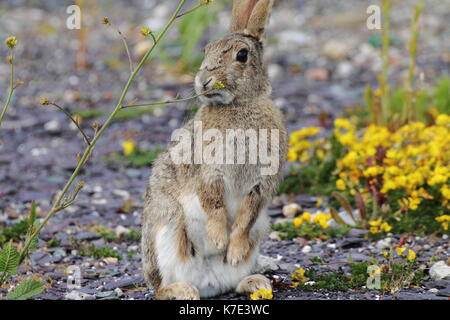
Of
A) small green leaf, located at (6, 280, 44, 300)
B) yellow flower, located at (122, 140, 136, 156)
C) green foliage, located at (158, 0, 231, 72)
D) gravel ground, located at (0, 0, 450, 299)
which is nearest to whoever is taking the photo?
small green leaf, located at (6, 280, 44, 300)

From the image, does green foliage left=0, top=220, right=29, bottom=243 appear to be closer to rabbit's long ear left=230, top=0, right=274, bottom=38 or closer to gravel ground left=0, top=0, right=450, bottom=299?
gravel ground left=0, top=0, right=450, bottom=299

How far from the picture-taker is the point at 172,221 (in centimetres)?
483

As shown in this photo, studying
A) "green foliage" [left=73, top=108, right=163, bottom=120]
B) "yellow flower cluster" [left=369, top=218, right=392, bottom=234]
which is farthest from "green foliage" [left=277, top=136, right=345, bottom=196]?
"green foliage" [left=73, top=108, right=163, bottom=120]

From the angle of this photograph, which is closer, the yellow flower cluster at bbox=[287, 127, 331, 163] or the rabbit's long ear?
the rabbit's long ear

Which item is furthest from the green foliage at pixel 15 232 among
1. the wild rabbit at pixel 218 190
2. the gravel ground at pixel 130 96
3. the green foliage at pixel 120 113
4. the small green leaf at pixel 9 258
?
the green foliage at pixel 120 113

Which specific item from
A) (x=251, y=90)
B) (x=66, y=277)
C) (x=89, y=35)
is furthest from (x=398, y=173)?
(x=89, y=35)

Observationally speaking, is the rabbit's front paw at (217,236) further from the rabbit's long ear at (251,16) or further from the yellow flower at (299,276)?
the rabbit's long ear at (251,16)

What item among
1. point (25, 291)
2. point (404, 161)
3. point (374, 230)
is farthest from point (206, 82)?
point (404, 161)

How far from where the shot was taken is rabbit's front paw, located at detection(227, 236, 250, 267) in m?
4.84

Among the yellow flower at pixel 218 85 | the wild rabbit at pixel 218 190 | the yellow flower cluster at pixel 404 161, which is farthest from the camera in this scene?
the yellow flower cluster at pixel 404 161

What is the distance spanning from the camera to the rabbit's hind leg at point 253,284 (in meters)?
4.91

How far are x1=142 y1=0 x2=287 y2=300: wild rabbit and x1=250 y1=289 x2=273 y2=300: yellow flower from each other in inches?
7.3

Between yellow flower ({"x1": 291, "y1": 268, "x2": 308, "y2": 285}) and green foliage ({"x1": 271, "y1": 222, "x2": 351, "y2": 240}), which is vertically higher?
green foliage ({"x1": 271, "y1": 222, "x2": 351, "y2": 240})

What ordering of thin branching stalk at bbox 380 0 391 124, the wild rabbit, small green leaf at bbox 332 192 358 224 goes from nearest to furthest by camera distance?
the wild rabbit < small green leaf at bbox 332 192 358 224 < thin branching stalk at bbox 380 0 391 124
